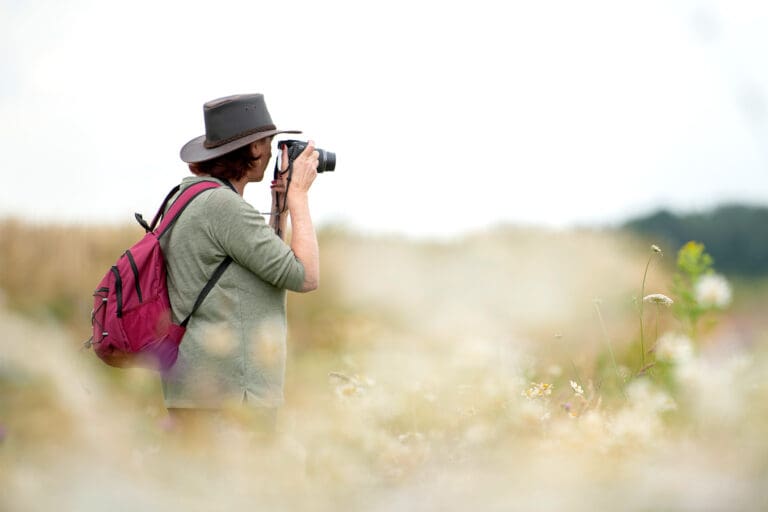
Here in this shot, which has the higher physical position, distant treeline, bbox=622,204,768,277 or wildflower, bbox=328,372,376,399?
wildflower, bbox=328,372,376,399

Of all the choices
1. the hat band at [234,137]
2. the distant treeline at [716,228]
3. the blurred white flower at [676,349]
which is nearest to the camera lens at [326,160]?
the hat band at [234,137]

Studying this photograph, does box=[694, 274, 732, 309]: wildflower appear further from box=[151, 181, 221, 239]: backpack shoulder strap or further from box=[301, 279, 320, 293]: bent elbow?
box=[151, 181, 221, 239]: backpack shoulder strap

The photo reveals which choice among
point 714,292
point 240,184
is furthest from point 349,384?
point 714,292

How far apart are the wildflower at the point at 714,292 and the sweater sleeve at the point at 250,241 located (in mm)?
1256

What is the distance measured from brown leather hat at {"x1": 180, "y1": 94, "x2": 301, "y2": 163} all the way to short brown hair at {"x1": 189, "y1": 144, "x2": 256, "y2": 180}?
42 millimetres

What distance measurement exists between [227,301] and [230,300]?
11mm

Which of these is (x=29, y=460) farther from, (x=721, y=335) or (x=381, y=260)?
(x=381, y=260)

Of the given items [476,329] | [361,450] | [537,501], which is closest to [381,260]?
[476,329]

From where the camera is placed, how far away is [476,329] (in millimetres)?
3674

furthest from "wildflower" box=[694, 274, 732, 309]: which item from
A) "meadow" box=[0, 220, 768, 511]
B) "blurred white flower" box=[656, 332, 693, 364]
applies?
"blurred white flower" box=[656, 332, 693, 364]

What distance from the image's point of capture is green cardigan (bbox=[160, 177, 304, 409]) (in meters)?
2.97

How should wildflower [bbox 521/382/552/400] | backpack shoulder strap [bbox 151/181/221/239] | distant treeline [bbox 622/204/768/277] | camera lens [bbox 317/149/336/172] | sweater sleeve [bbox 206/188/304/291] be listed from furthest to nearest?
distant treeline [bbox 622/204/768/277] < camera lens [bbox 317/149/336/172] < wildflower [bbox 521/382/552/400] < backpack shoulder strap [bbox 151/181/221/239] < sweater sleeve [bbox 206/188/304/291]

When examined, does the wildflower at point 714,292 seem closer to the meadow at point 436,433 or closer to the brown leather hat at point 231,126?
the meadow at point 436,433

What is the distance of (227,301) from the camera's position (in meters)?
3.03
